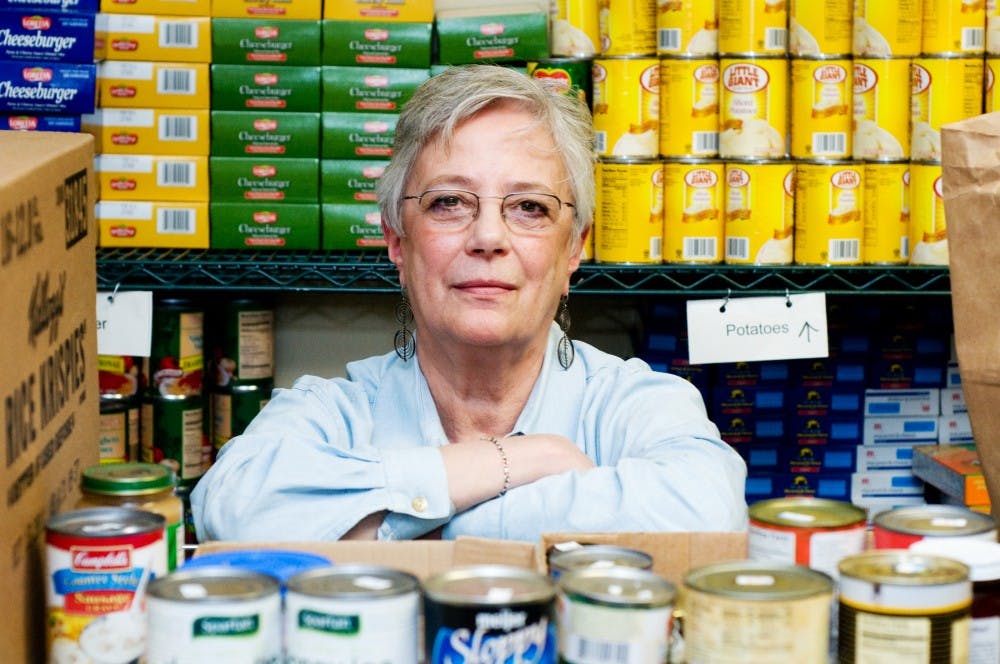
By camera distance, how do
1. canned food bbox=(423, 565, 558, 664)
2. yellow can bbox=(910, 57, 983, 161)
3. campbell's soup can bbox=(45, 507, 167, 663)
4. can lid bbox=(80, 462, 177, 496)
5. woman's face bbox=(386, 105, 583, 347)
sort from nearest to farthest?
canned food bbox=(423, 565, 558, 664)
campbell's soup can bbox=(45, 507, 167, 663)
can lid bbox=(80, 462, 177, 496)
woman's face bbox=(386, 105, 583, 347)
yellow can bbox=(910, 57, 983, 161)

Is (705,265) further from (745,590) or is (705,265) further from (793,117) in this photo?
(745,590)

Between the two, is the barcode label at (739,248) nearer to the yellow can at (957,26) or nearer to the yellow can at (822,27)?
the yellow can at (822,27)

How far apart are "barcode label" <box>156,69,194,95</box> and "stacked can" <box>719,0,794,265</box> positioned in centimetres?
96

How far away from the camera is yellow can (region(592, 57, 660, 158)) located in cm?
224

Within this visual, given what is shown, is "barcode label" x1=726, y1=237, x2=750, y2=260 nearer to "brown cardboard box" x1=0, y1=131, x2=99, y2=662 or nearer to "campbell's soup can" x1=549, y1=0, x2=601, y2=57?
"campbell's soup can" x1=549, y1=0, x2=601, y2=57

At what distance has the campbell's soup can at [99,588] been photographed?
0.85 meters

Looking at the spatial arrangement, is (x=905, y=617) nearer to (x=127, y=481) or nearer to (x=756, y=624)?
(x=756, y=624)

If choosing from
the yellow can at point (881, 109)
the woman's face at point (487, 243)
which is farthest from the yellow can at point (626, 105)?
the woman's face at point (487, 243)

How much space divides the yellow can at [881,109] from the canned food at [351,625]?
1.72m

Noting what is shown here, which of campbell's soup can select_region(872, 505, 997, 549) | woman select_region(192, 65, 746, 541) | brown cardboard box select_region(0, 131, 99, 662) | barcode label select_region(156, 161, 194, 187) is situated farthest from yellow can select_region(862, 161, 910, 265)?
brown cardboard box select_region(0, 131, 99, 662)

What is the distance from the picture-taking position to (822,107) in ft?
7.32

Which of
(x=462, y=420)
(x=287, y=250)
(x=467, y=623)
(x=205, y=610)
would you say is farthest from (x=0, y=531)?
(x=287, y=250)

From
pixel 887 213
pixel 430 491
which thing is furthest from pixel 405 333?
pixel 887 213

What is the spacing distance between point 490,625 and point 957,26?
5.98 feet
